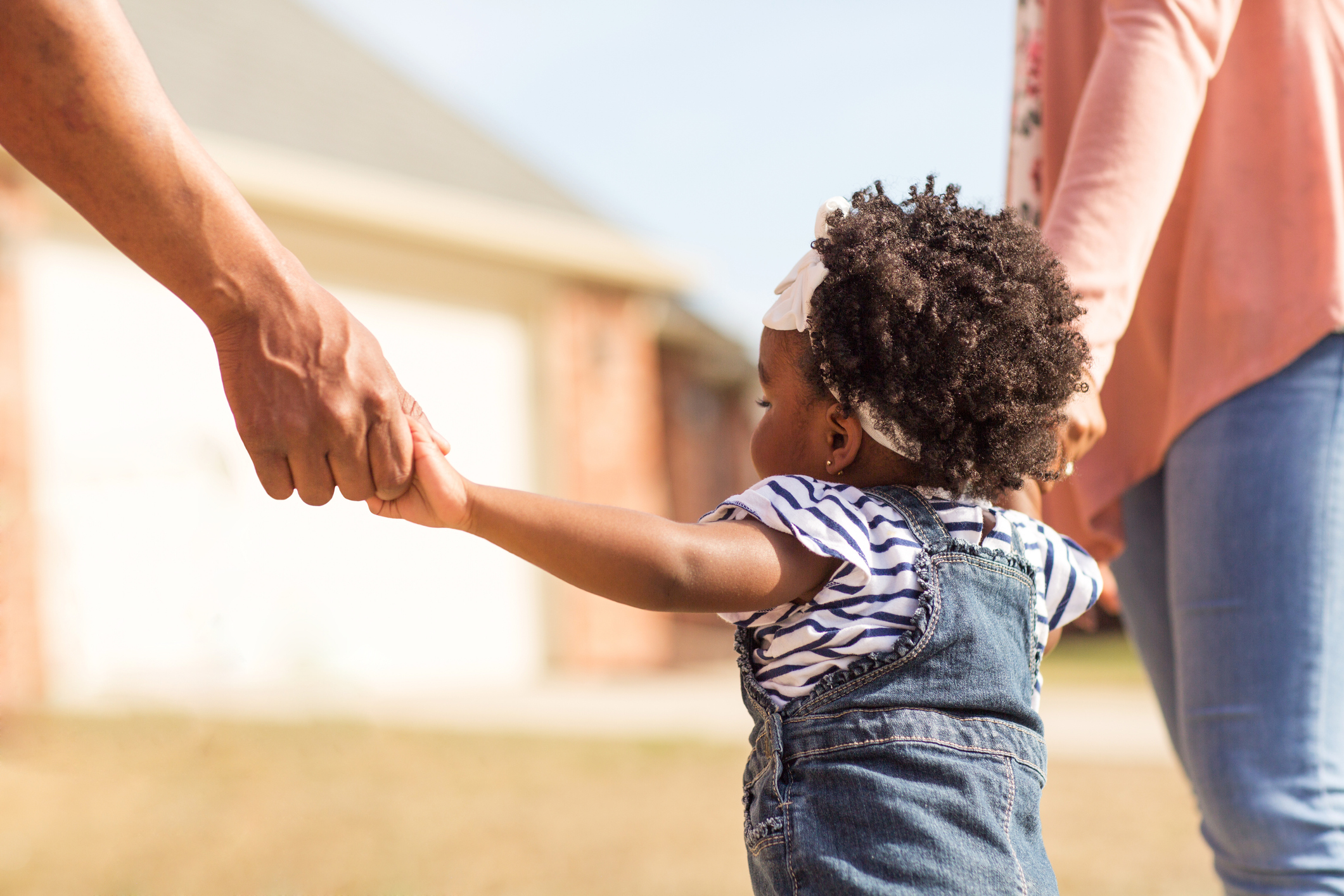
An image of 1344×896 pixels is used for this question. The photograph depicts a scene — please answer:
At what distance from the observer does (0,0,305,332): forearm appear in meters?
1.56

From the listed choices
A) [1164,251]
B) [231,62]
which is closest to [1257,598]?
[1164,251]

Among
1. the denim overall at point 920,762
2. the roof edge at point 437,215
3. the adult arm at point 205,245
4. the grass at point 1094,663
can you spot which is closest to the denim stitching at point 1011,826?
the denim overall at point 920,762

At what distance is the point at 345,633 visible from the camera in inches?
311

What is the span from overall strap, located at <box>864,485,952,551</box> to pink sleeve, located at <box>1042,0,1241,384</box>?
439 mm

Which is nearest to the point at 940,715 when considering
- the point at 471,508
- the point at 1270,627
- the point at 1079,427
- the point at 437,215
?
the point at 1079,427

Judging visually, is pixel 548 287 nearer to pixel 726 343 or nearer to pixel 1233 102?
pixel 726 343

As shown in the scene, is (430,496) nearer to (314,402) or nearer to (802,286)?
(314,402)

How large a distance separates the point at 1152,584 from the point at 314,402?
62.0 inches

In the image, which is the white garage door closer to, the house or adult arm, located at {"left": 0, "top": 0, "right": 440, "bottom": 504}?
the house

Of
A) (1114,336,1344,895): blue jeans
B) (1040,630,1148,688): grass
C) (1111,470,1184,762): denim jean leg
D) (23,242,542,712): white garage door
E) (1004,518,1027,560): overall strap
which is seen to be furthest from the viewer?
(1040,630,1148,688): grass

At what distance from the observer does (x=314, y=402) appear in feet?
5.21

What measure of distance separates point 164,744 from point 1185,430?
4728 millimetres

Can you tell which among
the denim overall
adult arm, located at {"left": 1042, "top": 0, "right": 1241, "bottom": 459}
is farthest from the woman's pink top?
the denim overall

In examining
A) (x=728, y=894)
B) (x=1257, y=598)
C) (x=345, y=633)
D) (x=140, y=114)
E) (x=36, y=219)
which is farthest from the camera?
(x=345, y=633)
